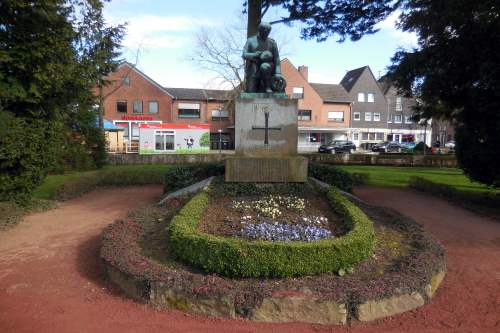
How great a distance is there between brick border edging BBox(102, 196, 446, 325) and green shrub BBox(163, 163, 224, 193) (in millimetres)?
6041

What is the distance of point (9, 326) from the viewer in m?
4.04

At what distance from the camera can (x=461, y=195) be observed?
12.2m

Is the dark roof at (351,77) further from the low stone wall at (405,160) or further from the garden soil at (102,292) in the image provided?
the garden soil at (102,292)

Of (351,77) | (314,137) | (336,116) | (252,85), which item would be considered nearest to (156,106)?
(314,137)

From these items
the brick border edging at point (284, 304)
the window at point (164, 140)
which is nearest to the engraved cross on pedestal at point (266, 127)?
the brick border edging at point (284, 304)

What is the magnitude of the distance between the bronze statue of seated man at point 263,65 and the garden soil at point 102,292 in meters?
4.46

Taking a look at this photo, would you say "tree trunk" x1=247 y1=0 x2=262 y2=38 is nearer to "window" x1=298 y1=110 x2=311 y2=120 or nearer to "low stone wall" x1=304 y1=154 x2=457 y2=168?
"low stone wall" x1=304 y1=154 x2=457 y2=168

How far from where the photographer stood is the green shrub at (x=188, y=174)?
10586mm

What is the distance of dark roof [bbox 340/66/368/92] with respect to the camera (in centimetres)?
5571

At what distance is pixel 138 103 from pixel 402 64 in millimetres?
37421

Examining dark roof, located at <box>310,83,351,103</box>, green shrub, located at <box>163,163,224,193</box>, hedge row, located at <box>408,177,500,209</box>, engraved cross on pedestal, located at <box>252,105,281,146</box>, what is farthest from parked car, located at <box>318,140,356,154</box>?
engraved cross on pedestal, located at <box>252,105,281,146</box>

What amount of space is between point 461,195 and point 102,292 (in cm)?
1111

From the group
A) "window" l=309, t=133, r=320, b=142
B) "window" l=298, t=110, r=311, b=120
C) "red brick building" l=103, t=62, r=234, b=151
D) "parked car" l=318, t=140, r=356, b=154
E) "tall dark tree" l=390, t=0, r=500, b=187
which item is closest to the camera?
"tall dark tree" l=390, t=0, r=500, b=187

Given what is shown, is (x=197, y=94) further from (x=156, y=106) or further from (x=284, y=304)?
(x=284, y=304)
